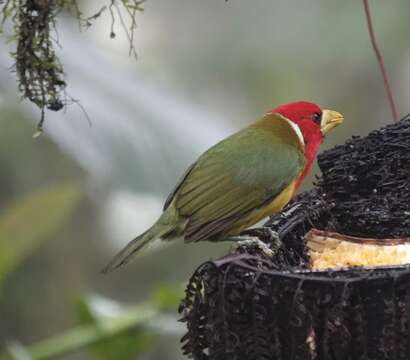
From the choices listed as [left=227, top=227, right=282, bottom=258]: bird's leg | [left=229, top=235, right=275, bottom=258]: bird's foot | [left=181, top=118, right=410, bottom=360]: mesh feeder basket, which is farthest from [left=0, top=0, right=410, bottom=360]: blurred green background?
[left=181, top=118, right=410, bottom=360]: mesh feeder basket

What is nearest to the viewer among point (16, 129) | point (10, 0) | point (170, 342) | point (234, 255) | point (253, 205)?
point (234, 255)

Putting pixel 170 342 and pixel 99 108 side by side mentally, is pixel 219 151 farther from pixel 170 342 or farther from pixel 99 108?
pixel 170 342

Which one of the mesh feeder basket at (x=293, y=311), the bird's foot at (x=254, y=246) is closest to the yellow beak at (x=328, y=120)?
the bird's foot at (x=254, y=246)

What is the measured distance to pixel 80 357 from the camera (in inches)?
292

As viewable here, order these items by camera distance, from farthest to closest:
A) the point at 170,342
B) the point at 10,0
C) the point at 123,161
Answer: the point at 170,342
the point at 123,161
the point at 10,0

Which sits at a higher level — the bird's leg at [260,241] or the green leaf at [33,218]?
the bird's leg at [260,241]

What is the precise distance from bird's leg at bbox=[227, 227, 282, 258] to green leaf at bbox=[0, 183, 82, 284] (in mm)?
1221

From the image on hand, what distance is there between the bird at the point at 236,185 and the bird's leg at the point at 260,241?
0.43 ft

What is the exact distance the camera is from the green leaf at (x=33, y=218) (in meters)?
4.77

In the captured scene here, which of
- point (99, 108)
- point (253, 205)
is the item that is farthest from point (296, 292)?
point (99, 108)

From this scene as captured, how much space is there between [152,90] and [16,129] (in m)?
2.36

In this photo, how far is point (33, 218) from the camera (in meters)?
4.84

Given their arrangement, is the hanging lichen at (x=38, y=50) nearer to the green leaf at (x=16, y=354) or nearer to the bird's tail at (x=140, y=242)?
the bird's tail at (x=140, y=242)

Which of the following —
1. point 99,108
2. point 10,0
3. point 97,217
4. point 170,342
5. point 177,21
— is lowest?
point 170,342
